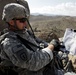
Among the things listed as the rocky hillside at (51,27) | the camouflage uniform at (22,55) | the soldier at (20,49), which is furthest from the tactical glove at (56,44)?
the rocky hillside at (51,27)

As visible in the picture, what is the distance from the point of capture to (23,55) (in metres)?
3.33

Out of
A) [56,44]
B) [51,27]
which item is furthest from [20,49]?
[51,27]

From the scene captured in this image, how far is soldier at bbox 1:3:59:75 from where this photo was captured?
3.35 metres

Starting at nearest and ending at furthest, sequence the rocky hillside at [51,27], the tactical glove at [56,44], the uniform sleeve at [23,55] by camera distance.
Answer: the uniform sleeve at [23,55] → the tactical glove at [56,44] → the rocky hillside at [51,27]

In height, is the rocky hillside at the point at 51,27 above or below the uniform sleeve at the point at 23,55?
below

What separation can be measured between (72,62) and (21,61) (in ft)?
14.3

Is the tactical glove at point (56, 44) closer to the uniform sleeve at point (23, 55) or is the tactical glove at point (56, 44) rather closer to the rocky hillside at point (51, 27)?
the uniform sleeve at point (23, 55)

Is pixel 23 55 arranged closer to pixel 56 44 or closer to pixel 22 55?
pixel 22 55

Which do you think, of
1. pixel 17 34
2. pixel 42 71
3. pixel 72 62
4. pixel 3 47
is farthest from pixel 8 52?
pixel 72 62

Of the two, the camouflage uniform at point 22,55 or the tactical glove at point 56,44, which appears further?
the tactical glove at point 56,44

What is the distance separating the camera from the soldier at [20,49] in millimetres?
3354

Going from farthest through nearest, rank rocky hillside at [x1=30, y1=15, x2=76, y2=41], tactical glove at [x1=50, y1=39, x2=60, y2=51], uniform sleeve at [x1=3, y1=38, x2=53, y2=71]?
rocky hillside at [x1=30, y1=15, x2=76, y2=41] → tactical glove at [x1=50, y1=39, x2=60, y2=51] → uniform sleeve at [x1=3, y1=38, x2=53, y2=71]

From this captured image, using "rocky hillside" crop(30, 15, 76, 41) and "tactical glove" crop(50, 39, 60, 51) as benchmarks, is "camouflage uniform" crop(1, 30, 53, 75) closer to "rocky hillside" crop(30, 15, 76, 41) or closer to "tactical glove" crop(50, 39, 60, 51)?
"tactical glove" crop(50, 39, 60, 51)

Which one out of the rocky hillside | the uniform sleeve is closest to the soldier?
the uniform sleeve
